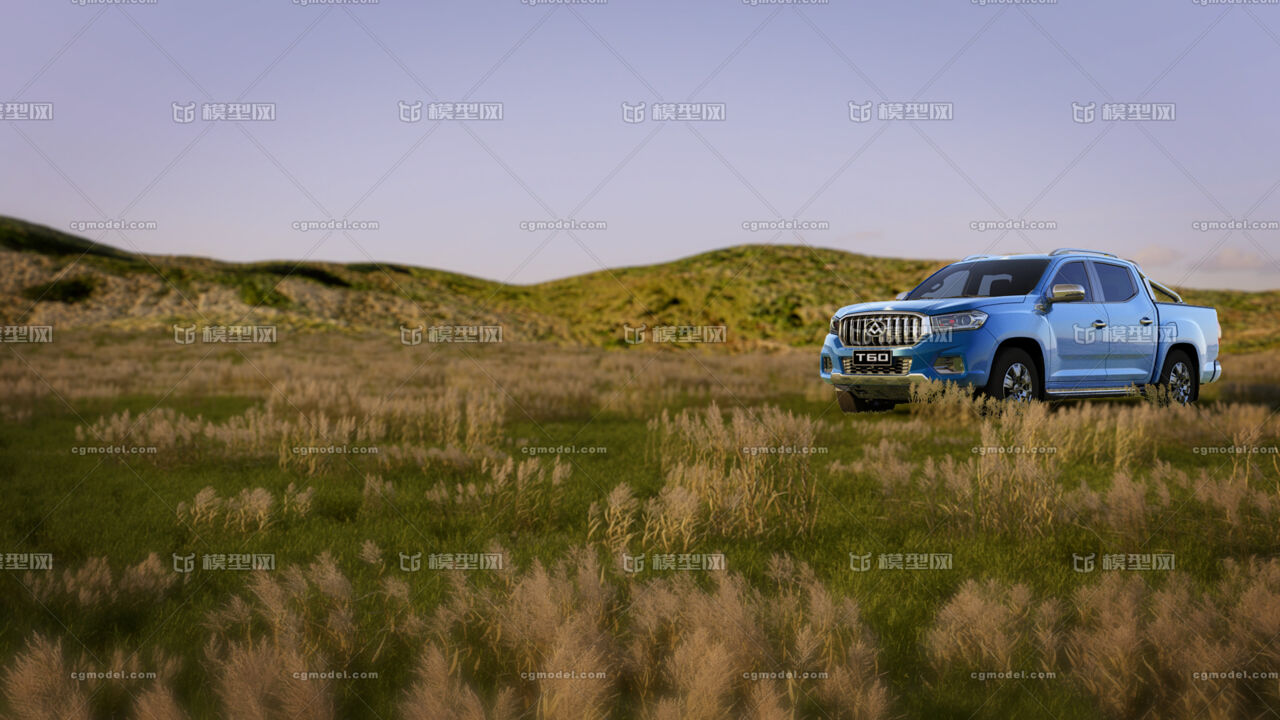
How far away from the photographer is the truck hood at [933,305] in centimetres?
890

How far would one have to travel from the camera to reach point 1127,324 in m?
10.6

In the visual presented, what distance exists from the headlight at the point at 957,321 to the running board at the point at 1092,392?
5.14ft

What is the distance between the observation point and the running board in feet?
32.0

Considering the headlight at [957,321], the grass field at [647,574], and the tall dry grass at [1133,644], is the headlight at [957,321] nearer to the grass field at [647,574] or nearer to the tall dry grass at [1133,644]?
the grass field at [647,574]

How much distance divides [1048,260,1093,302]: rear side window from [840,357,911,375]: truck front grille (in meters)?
2.77

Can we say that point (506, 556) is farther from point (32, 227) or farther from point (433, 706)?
point (32, 227)

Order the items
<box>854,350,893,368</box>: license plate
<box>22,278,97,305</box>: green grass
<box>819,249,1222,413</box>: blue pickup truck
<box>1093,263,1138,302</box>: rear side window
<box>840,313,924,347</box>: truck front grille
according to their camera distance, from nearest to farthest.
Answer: <box>819,249,1222,413</box>: blue pickup truck < <box>840,313,924,347</box>: truck front grille < <box>854,350,893,368</box>: license plate < <box>1093,263,1138,302</box>: rear side window < <box>22,278,97,305</box>: green grass

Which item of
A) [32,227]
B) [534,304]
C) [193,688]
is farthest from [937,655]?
[32,227]

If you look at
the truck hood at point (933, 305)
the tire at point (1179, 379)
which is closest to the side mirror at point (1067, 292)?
the truck hood at point (933, 305)

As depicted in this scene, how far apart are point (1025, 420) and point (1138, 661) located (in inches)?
147

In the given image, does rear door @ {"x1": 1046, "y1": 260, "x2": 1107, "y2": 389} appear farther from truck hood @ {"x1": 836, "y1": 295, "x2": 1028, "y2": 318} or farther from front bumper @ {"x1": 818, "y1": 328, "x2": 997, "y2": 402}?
front bumper @ {"x1": 818, "y1": 328, "x2": 997, "y2": 402}

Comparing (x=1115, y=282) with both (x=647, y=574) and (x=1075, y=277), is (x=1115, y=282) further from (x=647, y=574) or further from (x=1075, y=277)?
(x=647, y=574)

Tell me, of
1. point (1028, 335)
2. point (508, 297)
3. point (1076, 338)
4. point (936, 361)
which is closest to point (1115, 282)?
point (1076, 338)

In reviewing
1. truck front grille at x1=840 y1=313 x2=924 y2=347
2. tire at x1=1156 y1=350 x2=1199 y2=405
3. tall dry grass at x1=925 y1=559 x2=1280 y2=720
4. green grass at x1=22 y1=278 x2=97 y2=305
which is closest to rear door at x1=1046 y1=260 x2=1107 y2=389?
tire at x1=1156 y1=350 x2=1199 y2=405
